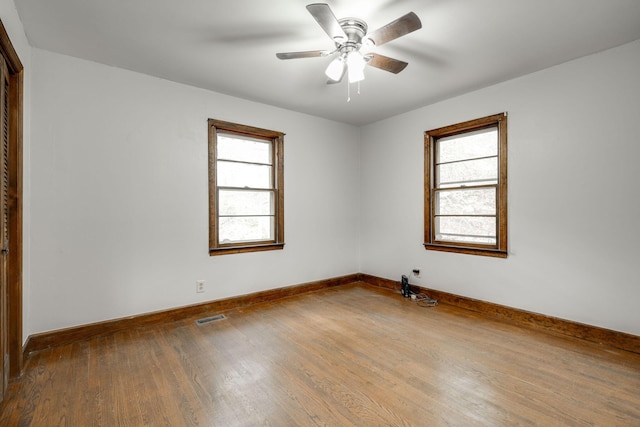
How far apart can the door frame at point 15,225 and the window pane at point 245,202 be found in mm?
1838

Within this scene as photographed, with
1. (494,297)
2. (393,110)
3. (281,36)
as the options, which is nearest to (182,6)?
(281,36)

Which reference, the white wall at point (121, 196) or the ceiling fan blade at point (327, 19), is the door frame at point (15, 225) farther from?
the ceiling fan blade at point (327, 19)

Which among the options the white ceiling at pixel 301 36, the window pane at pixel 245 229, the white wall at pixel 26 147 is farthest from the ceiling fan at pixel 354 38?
the window pane at pixel 245 229

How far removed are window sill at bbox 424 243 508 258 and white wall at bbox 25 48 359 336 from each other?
2.04m

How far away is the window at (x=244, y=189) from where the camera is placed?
368 centimetres

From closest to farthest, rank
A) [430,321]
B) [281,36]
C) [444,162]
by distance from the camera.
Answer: [281,36] → [430,321] → [444,162]

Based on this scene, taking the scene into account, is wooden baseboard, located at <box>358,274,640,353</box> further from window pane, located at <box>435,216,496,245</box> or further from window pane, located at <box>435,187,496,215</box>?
window pane, located at <box>435,187,496,215</box>

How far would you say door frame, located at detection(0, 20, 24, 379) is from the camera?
216 cm

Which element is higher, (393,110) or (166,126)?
(393,110)

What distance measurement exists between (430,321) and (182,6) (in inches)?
139

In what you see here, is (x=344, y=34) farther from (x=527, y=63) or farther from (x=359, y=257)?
(x=359, y=257)

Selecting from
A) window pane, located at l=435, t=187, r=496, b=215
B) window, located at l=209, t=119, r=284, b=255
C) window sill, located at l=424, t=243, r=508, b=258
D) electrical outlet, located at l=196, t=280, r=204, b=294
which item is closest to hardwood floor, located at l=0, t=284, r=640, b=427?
electrical outlet, located at l=196, t=280, r=204, b=294

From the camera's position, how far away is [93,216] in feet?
9.53

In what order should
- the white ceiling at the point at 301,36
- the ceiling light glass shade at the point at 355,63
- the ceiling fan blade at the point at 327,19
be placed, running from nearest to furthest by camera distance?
1. the ceiling fan blade at the point at 327,19
2. the white ceiling at the point at 301,36
3. the ceiling light glass shade at the point at 355,63
